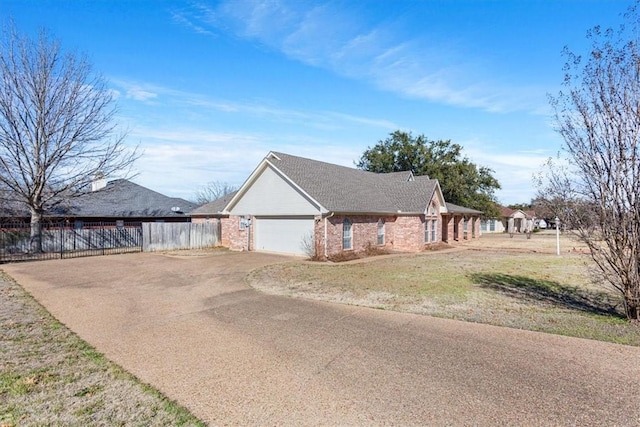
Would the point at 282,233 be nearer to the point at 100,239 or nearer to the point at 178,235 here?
the point at 178,235

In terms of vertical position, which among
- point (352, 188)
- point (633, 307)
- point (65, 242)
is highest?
point (352, 188)

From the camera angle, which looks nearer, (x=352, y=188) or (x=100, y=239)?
(x=100, y=239)

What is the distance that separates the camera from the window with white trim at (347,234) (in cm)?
1961

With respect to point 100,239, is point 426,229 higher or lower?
higher

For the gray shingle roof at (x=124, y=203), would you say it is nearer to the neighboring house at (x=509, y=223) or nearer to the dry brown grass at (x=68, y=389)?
the dry brown grass at (x=68, y=389)

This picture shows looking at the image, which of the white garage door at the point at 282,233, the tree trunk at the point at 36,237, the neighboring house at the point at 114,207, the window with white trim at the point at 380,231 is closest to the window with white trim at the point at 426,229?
the window with white trim at the point at 380,231

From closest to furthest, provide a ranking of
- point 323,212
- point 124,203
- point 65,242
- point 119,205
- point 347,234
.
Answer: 1. point 323,212
2. point 347,234
3. point 65,242
4. point 119,205
5. point 124,203

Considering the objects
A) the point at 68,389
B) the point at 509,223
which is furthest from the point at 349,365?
the point at 509,223

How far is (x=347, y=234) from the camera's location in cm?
1992

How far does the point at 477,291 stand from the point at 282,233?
12131mm

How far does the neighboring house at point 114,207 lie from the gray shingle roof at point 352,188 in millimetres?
13234

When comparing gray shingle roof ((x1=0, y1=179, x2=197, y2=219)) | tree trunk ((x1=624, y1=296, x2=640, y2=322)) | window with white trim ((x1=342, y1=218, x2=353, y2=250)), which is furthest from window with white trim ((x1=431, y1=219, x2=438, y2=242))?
gray shingle roof ((x1=0, y1=179, x2=197, y2=219))

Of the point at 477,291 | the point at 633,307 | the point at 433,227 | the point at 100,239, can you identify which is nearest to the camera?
the point at 633,307

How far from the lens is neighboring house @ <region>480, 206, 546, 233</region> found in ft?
167
